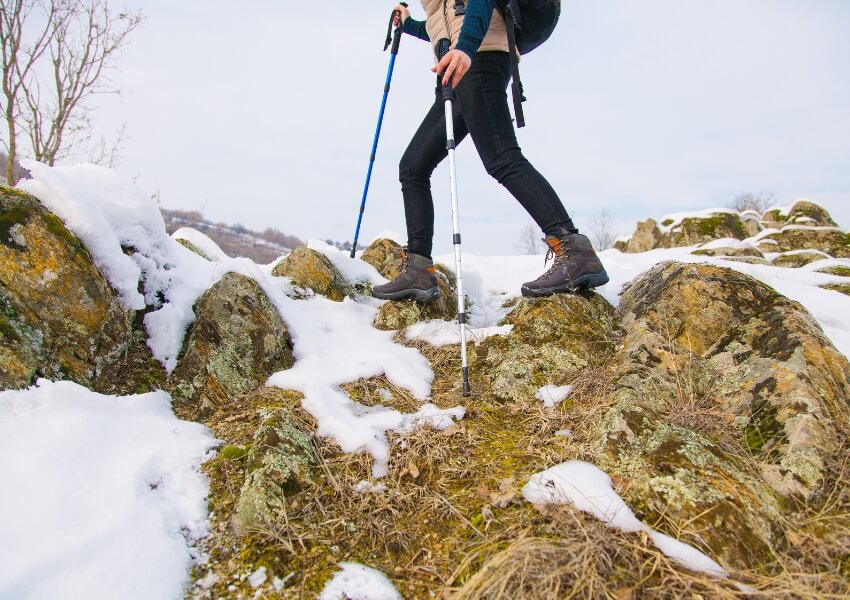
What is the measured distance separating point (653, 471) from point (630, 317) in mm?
1781

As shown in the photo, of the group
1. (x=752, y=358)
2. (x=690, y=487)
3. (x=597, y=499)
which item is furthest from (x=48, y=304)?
(x=752, y=358)

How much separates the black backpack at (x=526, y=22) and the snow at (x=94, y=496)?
3159 millimetres

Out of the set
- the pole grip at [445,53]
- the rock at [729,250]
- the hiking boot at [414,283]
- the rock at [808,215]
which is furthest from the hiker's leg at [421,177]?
the rock at [808,215]

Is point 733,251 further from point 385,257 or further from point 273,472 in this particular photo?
point 273,472

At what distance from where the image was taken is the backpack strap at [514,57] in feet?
10.3

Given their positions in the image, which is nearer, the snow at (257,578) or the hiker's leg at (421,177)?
the snow at (257,578)

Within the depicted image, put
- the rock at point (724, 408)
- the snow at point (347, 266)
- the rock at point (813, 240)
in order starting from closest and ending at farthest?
the rock at point (724, 408)
the snow at point (347, 266)
the rock at point (813, 240)

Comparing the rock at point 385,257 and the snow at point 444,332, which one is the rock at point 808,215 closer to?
the rock at point 385,257

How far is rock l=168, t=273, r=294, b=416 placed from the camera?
8.45 feet

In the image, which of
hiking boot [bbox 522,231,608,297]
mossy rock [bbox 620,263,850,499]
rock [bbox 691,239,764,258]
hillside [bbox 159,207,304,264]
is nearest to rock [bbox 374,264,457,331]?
hiking boot [bbox 522,231,608,297]

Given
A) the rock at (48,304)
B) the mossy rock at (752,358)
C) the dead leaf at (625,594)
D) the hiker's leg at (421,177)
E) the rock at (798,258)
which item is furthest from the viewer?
the rock at (798,258)

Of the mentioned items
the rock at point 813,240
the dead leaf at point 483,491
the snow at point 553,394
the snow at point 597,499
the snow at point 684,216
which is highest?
the snow at point 684,216

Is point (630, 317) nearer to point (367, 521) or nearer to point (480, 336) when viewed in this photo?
point (480, 336)

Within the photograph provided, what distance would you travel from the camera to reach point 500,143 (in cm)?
319
